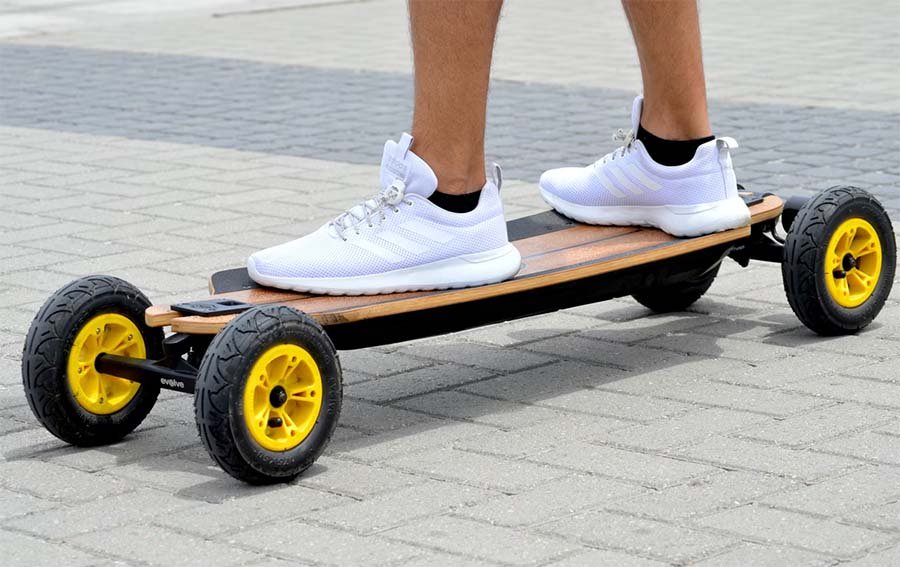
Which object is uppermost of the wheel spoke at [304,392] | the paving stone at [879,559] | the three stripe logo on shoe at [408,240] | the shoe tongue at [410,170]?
the shoe tongue at [410,170]

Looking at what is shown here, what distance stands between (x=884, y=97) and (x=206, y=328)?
5.30m

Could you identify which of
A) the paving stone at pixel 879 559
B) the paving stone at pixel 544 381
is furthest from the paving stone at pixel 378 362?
the paving stone at pixel 879 559

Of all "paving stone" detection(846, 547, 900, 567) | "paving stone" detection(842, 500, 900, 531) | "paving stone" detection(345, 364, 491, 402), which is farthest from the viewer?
"paving stone" detection(345, 364, 491, 402)

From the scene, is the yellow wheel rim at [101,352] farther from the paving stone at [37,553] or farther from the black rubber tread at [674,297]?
the black rubber tread at [674,297]

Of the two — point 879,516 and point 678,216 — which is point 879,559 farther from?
point 678,216

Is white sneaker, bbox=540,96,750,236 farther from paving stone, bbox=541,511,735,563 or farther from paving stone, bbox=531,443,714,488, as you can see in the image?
paving stone, bbox=541,511,735,563

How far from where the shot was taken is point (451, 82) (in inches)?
141

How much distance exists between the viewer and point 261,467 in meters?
3.10

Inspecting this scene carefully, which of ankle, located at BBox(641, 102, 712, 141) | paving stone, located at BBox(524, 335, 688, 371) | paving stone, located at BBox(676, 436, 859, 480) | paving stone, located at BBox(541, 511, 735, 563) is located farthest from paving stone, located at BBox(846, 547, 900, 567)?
ankle, located at BBox(641, 102, 712, 141)

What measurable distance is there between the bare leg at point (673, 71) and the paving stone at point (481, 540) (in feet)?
5.01

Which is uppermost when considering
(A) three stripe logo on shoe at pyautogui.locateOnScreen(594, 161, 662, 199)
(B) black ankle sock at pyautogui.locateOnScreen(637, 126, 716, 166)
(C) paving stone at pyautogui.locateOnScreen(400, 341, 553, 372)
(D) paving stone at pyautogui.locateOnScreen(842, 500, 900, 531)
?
(B) black ankle sock at pyautogui.locateOnScreen(637, 126, 716, 166)

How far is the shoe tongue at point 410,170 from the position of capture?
11.8 feet

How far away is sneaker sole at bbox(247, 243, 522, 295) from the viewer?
348cm

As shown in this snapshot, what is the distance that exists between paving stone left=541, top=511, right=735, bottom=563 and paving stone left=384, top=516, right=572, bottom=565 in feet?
0.21
